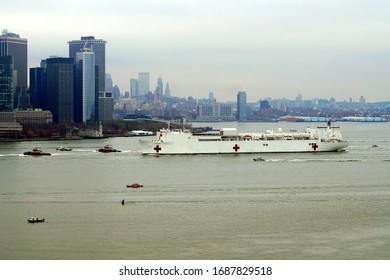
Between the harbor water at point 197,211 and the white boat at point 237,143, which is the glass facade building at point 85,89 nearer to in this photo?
the white boat at point 237,143

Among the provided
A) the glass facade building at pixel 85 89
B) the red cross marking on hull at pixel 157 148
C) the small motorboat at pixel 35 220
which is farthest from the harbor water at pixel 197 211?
the glass facade building at pixel 85 89

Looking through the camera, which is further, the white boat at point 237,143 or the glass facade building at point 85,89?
the glass facade building at point 85,89

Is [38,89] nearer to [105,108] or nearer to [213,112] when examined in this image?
[105,108]

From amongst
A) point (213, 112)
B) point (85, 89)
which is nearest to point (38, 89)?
point (85, 89)

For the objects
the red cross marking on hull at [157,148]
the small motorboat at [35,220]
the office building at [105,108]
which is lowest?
the small motorboat at [35,220]

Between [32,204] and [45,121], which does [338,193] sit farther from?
[45,121]
